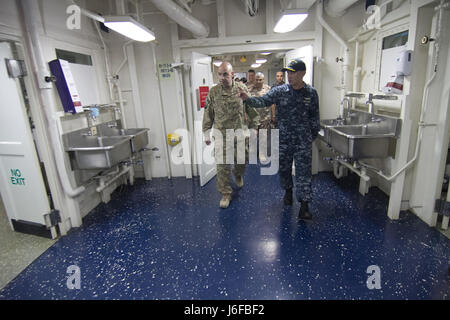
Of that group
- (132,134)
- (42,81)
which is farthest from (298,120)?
(42,81)

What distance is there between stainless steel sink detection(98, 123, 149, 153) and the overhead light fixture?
7.37ft

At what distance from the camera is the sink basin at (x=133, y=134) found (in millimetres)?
3311

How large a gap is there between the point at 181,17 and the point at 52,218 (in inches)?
101

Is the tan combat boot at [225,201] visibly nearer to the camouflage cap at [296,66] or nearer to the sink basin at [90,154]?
the sink basin at [90,154]

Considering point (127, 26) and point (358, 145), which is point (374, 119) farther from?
point (127, 26)

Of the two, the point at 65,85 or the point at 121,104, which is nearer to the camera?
the point at 65,85

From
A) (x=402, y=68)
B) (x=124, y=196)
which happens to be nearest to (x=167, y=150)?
(x=124, y=196)

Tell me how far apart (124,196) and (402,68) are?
11.8ft

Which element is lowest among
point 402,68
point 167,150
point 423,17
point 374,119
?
point 167,150

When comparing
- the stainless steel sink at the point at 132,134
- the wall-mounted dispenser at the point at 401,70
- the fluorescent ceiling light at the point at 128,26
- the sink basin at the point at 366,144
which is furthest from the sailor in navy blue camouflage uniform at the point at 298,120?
the stainless steel sink at the point at 132,134

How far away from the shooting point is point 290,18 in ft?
8.90

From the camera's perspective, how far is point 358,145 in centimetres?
254

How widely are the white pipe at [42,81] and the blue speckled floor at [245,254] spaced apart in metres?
0.66

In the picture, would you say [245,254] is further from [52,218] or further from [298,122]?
[52,218]
